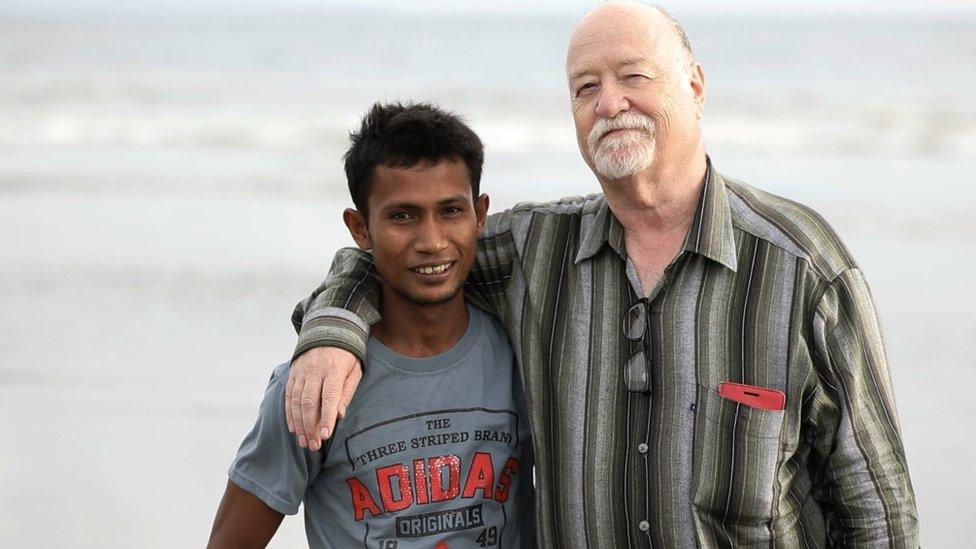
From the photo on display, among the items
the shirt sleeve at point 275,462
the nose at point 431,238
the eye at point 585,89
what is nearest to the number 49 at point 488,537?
the shirt sleeve at point 275,462

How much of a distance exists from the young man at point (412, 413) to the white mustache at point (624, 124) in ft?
0.97

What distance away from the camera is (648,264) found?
270 centimetres

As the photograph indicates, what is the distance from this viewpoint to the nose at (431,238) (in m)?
2.61

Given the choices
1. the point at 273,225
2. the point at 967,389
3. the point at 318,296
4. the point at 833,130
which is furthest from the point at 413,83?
the point at 318,296

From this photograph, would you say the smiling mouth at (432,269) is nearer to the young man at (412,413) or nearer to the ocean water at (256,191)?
the young man at (412,413)

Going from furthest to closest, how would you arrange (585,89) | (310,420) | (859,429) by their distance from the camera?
(585,89), (859,429), (310,420)

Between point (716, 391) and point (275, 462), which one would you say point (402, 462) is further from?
point (716, 391)

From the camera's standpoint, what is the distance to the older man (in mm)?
2520

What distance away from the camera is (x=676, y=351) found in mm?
2594

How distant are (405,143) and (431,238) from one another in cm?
23

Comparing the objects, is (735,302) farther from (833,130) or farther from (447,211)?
(833,130)

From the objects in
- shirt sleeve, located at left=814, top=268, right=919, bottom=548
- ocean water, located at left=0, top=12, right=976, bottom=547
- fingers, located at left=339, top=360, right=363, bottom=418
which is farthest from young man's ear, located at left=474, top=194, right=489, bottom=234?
ocean water, located at left=0, top=12, right=976, bottom=547

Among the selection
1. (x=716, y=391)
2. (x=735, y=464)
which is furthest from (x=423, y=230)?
(x=735, y=464)

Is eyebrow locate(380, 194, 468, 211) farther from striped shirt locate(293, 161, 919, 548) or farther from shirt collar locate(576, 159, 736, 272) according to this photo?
shirt collar locate(576, 159, 736, 272)
